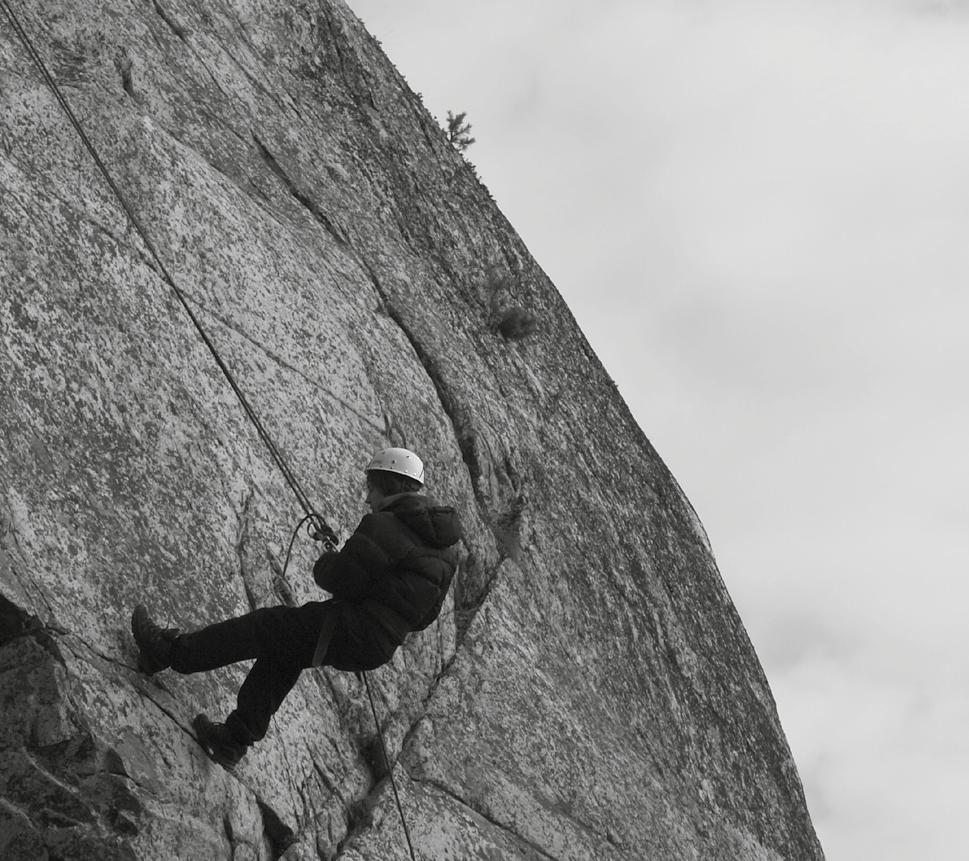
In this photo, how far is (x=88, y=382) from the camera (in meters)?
11.3

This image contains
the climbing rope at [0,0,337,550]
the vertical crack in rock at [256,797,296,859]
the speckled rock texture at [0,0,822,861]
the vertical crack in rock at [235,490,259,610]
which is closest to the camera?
the speckled rock texture at [0,0,822,861]

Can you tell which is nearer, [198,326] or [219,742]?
[219,742]

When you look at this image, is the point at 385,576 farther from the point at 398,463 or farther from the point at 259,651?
the point at 259,651

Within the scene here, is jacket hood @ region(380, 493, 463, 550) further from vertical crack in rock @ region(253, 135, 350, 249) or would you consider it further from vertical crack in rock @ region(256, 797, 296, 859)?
vertical crack in rock @ region(253, 135, 350, 249)

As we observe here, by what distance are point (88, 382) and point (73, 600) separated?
6.04 ft

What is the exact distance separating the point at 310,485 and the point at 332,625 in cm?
247

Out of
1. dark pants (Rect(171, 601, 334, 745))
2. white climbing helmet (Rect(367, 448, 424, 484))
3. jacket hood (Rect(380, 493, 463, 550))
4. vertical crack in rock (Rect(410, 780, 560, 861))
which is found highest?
white climbing helmet (Rect(367, 448, 424, 484))

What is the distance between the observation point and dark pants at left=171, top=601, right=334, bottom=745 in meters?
10.3

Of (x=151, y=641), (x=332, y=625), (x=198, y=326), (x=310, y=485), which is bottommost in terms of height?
(x=151, y=641)

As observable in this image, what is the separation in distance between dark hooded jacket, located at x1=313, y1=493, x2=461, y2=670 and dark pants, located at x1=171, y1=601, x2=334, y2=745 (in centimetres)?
17

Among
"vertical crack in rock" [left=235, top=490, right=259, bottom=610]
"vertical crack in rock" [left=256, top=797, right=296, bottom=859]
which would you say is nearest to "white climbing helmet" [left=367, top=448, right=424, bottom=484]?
"vertical crack in rock" [left=235, top=490, right=259, bottom=610]

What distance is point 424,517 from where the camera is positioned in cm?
1058

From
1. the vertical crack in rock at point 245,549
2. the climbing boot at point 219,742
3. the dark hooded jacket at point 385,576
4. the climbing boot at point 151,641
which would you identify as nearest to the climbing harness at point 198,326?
the vertical crack in rock at point 245,549

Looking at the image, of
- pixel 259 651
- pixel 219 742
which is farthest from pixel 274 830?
pixel 259 651
